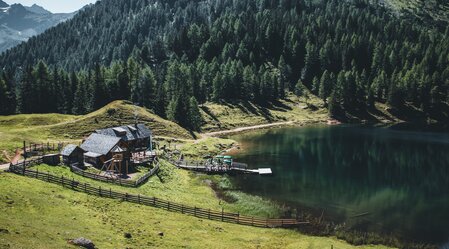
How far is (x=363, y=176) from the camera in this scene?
9150 cm

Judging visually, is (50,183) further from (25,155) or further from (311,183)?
(311,183)

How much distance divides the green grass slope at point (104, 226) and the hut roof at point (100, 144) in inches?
783

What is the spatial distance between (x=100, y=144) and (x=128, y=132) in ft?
46.4

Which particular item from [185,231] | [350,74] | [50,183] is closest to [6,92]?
[50,183]

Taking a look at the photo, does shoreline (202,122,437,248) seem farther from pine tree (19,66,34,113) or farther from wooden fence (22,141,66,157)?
pine tree (19,66,34,113)

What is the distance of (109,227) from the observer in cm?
4862

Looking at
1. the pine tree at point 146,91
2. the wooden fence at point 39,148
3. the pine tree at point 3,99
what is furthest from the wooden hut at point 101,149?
the pine tree at point 3,99

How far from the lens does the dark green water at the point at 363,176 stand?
65750 millimetres

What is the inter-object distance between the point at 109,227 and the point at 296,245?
23.4 m

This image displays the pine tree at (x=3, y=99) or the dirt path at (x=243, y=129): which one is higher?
the pine tree at (x=3, y=99)

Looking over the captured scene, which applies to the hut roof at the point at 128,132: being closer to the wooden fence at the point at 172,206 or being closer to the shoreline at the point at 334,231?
the shoreline at the point at 334,231

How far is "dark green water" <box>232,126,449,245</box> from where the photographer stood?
216 feet

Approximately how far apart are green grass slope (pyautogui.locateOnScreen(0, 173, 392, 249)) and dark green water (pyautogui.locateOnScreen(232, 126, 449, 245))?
1455 centimetres

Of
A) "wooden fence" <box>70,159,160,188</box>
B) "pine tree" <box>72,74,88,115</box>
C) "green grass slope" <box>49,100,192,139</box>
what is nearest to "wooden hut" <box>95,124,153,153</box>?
"green grass slope" <box>49,100,192,139</box>
